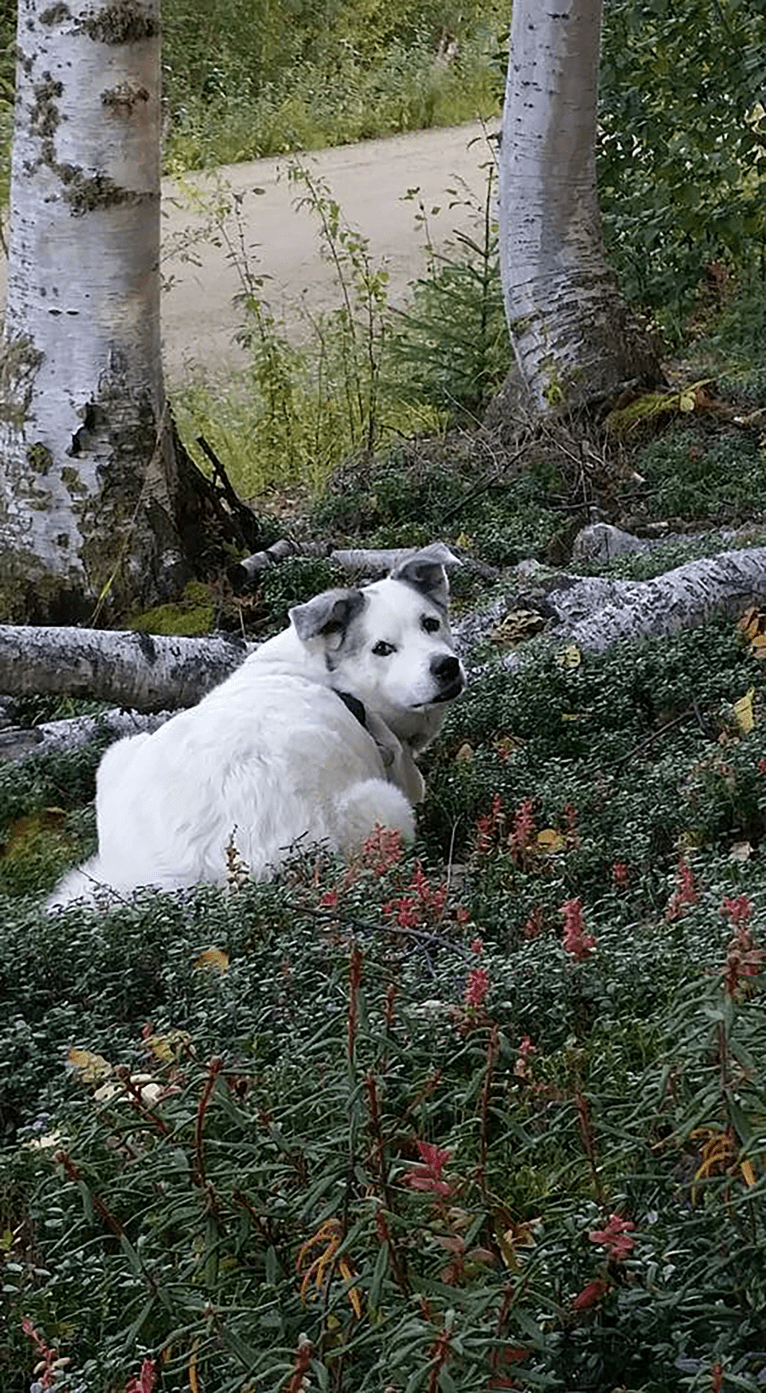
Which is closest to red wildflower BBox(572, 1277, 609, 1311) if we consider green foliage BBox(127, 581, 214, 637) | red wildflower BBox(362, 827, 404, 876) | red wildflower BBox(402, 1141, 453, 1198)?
red wildflower BBox(402, 1141, 453, 1198)

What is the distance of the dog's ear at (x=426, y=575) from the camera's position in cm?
650

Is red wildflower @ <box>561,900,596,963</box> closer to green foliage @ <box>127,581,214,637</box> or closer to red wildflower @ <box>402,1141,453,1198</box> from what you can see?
red wildflower @ <box>402,1141,453,1198</box>

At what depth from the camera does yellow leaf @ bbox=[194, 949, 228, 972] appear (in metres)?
3.86

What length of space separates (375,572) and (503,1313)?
280 inches

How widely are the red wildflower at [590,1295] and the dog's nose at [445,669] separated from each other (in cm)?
400

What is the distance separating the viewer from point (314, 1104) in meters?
2.56

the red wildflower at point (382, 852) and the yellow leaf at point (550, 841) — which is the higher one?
the red wildflower at point (382, 852)

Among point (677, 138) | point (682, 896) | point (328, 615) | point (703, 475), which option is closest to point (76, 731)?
point (328, 615)

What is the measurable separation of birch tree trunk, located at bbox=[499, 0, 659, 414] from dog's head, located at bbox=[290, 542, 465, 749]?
16.0 ft

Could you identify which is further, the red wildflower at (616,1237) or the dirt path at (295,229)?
the dirt path at (295,229)

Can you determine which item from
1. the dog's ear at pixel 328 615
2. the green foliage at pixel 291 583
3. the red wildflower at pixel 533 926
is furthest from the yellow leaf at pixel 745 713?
the green foliage at pixel 291 583

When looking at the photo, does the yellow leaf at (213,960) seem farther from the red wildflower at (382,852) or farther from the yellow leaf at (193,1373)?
the yellow leaf at (193,1373)

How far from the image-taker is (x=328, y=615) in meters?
6.18

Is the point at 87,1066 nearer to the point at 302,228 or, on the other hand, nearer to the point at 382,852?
the point at 382,852
